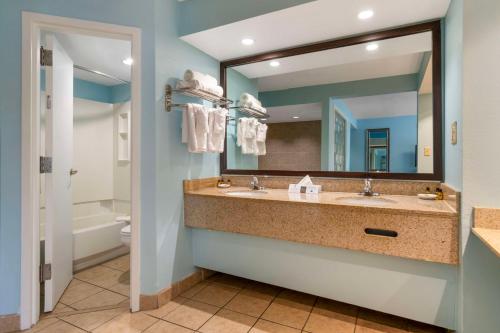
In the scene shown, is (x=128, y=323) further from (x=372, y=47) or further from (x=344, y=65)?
(x=372, y=47)

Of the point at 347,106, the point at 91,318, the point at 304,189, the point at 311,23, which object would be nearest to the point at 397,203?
the point at 304,189

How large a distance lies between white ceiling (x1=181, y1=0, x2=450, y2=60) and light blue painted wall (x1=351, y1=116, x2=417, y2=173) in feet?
2.21

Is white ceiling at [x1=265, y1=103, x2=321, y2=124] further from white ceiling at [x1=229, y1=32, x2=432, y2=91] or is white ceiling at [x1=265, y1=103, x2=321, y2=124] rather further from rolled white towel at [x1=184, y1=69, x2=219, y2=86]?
rolled white towel at [x1=184, y1=69, x2=219, y2=86]

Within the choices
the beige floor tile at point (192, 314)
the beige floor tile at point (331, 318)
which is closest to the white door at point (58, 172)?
the beige floor tile at point (192, 314)

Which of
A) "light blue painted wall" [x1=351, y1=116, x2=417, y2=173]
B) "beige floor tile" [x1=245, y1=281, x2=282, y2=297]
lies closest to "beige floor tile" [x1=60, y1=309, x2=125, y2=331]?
"beige floor tile" [x1=245, y1=281, x2=282, y2=297]

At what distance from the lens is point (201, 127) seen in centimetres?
206

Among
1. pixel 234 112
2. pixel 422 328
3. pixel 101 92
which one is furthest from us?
pixel 101 92

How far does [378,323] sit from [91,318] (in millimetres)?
1886

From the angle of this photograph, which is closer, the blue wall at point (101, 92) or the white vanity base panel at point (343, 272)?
the white vanity base panel at point (343, 272)

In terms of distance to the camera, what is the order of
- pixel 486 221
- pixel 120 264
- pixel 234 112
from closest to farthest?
1. pixel 486 221
2. pixel 234 112
3. pixel 120 264

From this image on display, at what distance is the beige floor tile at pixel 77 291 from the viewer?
199 centimetres

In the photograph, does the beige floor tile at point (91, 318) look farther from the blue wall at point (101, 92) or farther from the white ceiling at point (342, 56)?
the blue wall at point (101, 92)

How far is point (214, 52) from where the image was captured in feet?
7.77

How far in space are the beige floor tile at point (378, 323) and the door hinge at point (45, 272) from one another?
81.4 inches
